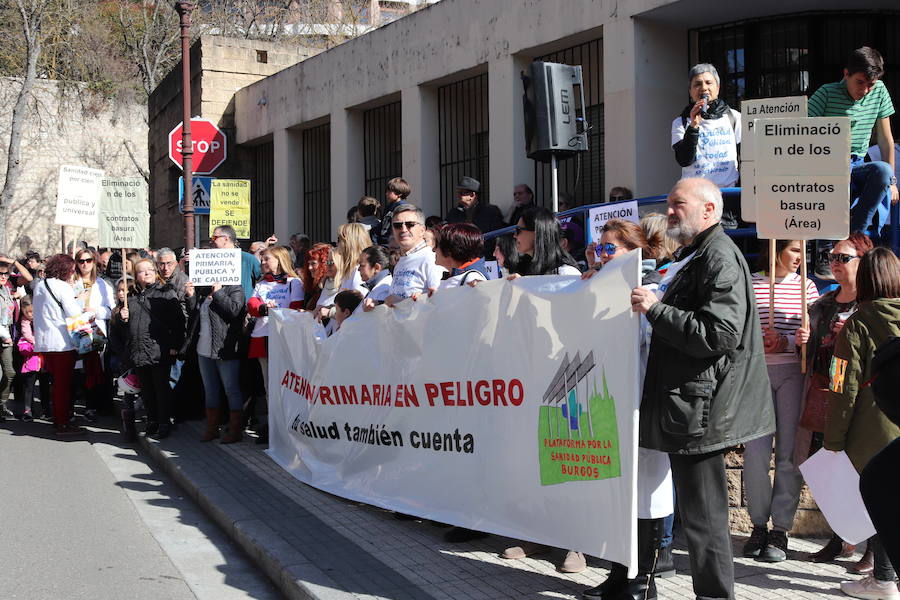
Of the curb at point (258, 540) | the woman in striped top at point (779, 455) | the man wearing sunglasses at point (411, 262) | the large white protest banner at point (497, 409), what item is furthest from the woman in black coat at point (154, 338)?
the woman in striped top at point (779, 455)

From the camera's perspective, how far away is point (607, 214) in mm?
7645

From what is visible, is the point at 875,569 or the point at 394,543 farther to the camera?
the point at 394,543

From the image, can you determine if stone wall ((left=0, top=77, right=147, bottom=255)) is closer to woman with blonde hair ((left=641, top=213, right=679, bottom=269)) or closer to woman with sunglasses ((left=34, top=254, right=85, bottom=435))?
woman with sunglasses ((left=34, top=254, right=85, bottom=435))

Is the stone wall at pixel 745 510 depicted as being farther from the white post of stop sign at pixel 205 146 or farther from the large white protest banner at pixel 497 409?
the white post of stop sign at pixel 205 146

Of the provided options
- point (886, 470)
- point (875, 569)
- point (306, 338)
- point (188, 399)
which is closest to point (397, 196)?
point (306, 338)

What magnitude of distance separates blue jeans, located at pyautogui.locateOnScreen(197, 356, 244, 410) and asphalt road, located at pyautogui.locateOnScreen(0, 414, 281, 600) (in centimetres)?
90

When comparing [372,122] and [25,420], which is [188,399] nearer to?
[25,420]

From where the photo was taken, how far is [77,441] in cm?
1114

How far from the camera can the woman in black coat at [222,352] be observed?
9.68m

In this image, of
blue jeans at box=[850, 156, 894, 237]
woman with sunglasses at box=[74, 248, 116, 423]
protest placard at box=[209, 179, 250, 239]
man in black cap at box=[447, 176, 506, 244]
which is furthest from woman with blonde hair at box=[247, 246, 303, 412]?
blue jeans at box=[850, 156, 894, 237]

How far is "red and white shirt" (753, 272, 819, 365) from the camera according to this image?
5.66 meters

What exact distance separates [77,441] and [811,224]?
843 cm

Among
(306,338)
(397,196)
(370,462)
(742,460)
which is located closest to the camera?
(742,460)

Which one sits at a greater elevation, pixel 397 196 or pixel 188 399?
pixel 397 196
